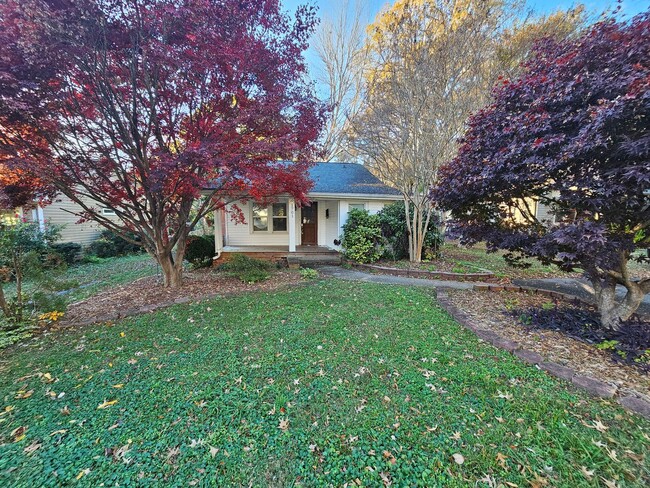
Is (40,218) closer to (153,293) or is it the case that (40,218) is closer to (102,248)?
(102,248)

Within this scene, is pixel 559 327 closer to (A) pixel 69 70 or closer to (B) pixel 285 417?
(B) pixel 285 417

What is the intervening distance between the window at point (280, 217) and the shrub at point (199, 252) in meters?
2.81

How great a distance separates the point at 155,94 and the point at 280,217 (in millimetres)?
6428

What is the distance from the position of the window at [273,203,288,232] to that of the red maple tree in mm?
4776

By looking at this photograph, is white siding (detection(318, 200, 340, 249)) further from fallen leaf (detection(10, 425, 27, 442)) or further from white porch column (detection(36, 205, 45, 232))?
white porch column (detection(36, 205, 45, 232))

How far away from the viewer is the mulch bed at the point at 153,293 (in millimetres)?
4574

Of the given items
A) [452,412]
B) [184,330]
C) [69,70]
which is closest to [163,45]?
[69,70]

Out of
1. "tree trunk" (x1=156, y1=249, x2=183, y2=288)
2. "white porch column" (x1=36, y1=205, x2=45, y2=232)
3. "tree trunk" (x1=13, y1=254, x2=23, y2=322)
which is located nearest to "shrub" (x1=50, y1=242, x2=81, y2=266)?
"white porch column" (x1=36, y1=205, x2=45, y2=232)

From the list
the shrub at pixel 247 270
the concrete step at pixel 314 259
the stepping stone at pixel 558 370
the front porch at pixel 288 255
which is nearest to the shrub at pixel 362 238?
the concrete step at pixel 314 259

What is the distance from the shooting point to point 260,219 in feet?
34.9

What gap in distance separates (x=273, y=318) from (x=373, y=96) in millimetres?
7936

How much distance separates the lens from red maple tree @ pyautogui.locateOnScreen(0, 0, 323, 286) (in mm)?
3740

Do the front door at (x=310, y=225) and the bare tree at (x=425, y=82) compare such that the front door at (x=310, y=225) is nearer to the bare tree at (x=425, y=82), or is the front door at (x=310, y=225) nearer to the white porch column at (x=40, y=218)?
Result: the bare tree at (x=425, y=82)

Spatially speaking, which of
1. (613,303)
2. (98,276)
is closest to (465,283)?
(613,303)
